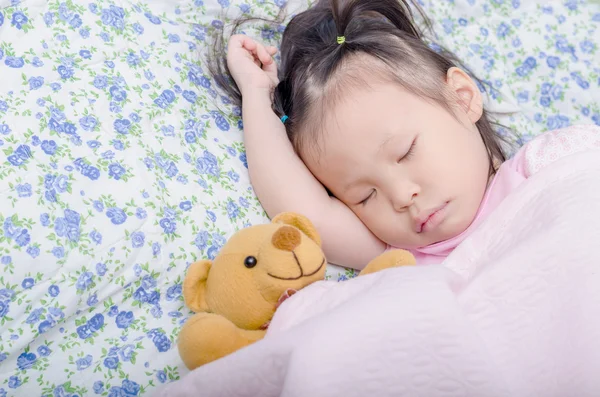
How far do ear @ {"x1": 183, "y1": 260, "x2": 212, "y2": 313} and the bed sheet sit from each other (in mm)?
87

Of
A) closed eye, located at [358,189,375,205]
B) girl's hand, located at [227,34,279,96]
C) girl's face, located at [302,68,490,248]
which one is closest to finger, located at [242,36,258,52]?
girl's hand, located at [227,34,279,96]

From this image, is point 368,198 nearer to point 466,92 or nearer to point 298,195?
point 298,195

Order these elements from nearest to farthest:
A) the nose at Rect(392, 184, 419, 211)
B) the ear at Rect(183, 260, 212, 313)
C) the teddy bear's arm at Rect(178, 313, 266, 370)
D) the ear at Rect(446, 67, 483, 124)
→ the teddy bear's arm at Rect(178, 313, 266, 370)
the ear at Rect(183, 260, 212, 313)
the nose at Rect(392, 184, 419, 211)
the ear at Rect(446, 67, 483, 124)

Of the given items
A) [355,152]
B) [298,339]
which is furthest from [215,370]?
[355,152]

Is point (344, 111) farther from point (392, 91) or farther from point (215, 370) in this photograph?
point (215, 370)

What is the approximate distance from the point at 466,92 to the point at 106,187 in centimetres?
77

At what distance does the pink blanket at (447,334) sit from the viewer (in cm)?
83

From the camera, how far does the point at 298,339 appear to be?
33.4 inches

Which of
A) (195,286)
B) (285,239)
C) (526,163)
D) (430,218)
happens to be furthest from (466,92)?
(195,286)

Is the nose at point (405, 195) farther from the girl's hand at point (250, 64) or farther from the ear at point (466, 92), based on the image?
the girl's hand at point (250, 64)

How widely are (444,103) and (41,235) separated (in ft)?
2.64

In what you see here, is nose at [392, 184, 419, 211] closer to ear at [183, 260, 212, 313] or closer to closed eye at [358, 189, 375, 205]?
closed eye at [358, 189, 375, 205]

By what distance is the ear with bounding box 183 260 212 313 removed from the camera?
3.48 ft

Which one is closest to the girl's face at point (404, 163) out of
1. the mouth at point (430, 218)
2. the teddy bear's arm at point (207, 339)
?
the mouth at point (430, 218)
